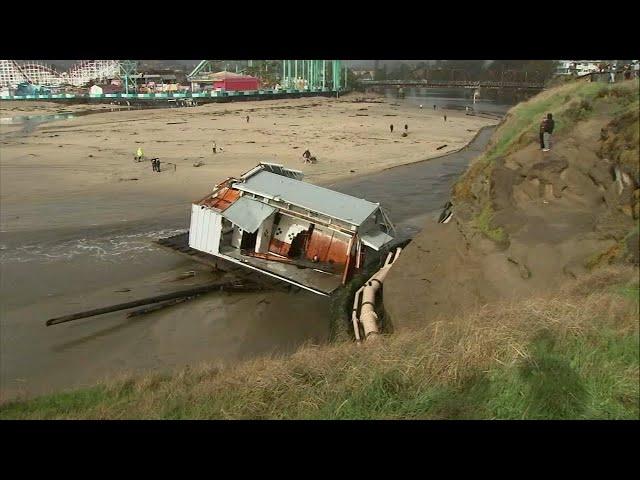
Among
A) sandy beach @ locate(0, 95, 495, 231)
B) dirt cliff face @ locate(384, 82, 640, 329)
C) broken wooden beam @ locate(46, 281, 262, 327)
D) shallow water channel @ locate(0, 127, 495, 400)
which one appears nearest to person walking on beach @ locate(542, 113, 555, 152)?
dirt cliff face @ locate(384, 82, 640, 329)

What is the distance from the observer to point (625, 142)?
1062cm

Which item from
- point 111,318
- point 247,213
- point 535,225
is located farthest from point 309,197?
point 535,225

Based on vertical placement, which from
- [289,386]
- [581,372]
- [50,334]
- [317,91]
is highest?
[317,91]

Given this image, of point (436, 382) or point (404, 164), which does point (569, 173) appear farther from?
point (404, 164)

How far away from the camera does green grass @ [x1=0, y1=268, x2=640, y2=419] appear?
5676mm

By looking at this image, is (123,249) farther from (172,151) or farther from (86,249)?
(172,151)

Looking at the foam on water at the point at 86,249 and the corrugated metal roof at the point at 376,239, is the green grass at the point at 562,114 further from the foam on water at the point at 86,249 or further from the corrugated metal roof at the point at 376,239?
the foam on water at the point at 86,249

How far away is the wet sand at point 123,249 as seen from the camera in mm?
12422

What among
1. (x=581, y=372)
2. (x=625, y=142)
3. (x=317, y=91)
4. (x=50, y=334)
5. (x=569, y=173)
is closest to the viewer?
(x=581, y=372)

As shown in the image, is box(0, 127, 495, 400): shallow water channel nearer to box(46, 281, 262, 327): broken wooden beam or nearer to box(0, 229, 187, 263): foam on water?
box(0, 229, 187, 263): foam on water

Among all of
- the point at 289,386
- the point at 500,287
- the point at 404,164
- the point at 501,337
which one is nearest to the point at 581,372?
the point at 501,337

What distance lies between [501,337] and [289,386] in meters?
2.97

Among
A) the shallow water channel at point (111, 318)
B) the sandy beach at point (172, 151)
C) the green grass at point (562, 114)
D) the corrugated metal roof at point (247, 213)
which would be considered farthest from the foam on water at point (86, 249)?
the green grass at point (562, 114)

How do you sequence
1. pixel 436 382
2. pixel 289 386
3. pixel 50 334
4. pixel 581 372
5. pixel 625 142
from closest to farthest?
1. pixel 581 372
2. pixel 436 382
3. pixel 289 386
4. pixel 625 142
5. pixel 50 334
